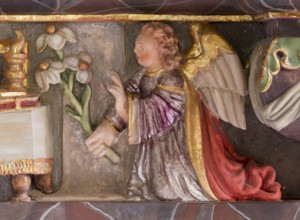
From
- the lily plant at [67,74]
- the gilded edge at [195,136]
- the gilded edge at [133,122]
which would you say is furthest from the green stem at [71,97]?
the gilded edge at [195,136]

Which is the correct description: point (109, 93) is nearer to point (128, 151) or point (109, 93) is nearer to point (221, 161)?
point (128, 151)

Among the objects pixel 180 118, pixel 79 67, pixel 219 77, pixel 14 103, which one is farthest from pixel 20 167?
pixel 219 77

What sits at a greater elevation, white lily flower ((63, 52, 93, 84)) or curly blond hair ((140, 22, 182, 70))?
curly blond hair ((140, 22, 182, 70))

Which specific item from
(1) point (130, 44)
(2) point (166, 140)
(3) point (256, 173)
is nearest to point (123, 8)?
(1) point (130, 44)

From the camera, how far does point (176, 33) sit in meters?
2.55

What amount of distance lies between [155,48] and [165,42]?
0.09 feet

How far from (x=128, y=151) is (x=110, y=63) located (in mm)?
209

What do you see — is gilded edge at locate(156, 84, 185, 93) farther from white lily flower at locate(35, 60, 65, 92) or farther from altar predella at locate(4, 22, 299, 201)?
white lily flower at locate(35, 60, 65, 92)

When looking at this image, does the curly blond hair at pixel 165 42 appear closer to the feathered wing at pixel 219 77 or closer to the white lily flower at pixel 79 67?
the feathered wing at pixel 219 77

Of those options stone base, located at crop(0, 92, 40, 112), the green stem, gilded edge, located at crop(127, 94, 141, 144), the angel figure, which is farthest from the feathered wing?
stone base, located at crop(0, 92, 40, 112)

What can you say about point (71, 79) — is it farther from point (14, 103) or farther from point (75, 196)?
point (75, 196)

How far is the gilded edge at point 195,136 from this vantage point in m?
2.50

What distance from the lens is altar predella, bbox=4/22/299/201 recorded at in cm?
251

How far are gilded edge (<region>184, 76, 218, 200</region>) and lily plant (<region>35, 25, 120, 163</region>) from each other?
174 millimetres
